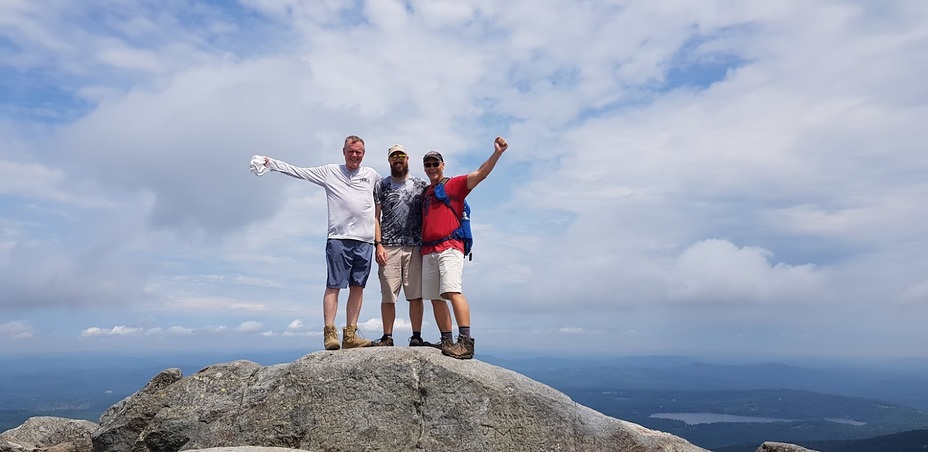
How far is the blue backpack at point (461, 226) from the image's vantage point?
12852mm

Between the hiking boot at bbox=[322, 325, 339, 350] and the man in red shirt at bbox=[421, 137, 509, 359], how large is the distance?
2181mm

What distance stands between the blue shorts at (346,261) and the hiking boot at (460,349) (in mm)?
2361

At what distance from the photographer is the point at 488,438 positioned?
11.9 metres

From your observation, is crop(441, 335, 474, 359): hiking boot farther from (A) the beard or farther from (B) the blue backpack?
(A) the beard

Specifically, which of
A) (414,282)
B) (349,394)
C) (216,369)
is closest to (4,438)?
(216,369)

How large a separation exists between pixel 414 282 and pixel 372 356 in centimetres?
179

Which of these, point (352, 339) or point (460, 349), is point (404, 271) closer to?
point (352, 339)

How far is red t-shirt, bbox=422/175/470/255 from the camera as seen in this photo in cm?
1275

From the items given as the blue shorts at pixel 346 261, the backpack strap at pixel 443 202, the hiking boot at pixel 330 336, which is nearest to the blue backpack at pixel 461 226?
the backpack strap at pixel 443 202

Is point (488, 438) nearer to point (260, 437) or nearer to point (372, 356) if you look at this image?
point (372, 356)

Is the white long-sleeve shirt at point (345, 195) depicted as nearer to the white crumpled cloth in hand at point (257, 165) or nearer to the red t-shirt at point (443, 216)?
the white crumpled cloth in hand at point (257, 165)

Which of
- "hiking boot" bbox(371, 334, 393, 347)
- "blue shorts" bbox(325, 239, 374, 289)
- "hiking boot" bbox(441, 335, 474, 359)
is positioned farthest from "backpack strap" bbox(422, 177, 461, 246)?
"hiking boot" bbox(371, 334, 393, 347)

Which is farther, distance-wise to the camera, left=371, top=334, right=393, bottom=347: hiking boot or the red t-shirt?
left=371, top=334, right=393, bottom=347: hiking boot

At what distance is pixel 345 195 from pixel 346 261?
54.5 inches
